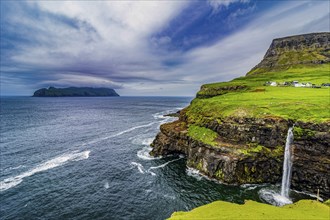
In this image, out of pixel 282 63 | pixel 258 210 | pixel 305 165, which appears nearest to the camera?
pixel 258 210

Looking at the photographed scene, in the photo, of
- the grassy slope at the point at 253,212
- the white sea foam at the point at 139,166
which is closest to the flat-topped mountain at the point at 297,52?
the white sea foam at the point at 139,166

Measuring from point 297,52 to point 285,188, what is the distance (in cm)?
16605

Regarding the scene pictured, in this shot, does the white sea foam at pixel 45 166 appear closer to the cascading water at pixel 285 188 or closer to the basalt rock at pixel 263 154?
the basalt rock at pixel 263 154

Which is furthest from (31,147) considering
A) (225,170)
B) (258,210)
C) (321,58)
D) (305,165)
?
(321,58)

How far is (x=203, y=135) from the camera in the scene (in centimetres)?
5600

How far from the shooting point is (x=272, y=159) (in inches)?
1767

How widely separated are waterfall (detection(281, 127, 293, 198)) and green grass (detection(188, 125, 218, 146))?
15900 millimetres

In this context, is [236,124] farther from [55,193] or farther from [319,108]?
[55,193]

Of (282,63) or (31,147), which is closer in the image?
(31,147)

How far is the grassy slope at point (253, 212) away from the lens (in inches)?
835

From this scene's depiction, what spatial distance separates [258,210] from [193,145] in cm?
3233

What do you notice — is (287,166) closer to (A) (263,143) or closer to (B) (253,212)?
(A) (263,143)

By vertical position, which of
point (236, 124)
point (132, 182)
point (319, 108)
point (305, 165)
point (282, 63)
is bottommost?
point (132, 182)

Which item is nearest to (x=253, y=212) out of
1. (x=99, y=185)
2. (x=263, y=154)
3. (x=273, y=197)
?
(x=273, y=197)
